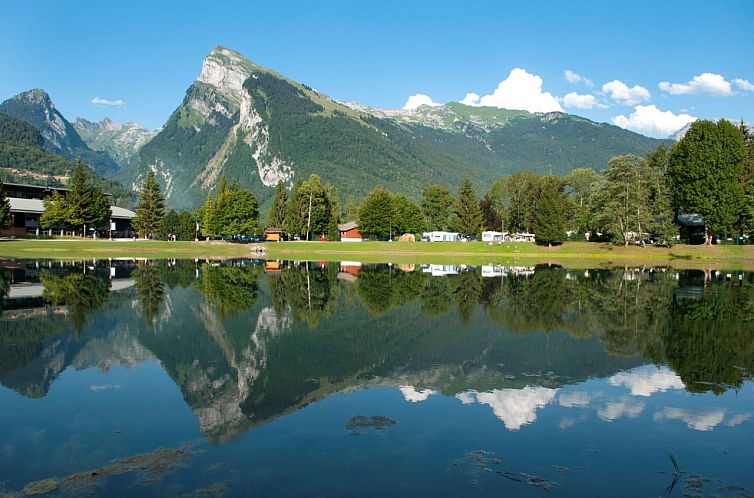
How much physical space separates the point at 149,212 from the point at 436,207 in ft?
212

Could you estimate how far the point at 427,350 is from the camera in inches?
681

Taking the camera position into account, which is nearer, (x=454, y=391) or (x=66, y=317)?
(x=454, y=391)

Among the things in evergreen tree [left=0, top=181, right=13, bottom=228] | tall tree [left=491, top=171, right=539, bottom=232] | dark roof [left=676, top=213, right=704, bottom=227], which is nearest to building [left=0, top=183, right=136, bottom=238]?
evergreen tree [left=0, top=181, right=13, bottom=228]

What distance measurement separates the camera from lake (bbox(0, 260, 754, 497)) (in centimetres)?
847

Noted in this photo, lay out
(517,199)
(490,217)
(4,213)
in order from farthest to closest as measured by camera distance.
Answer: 1. (490,217)
2. (517,199)
3. (4,213)

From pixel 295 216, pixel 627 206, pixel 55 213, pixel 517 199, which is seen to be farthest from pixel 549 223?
pixel 55 213

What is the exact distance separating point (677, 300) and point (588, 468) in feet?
80.6

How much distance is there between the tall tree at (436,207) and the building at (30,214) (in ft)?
→ 217

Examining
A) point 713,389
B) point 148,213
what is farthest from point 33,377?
point 148,213

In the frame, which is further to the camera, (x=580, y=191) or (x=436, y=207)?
(x=436, y=207)

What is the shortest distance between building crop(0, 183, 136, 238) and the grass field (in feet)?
61.9

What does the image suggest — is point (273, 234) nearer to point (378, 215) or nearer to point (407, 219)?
point (378, 215)

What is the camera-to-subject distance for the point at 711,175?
7781 cm

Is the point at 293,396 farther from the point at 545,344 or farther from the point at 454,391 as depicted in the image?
the point at 545,344
